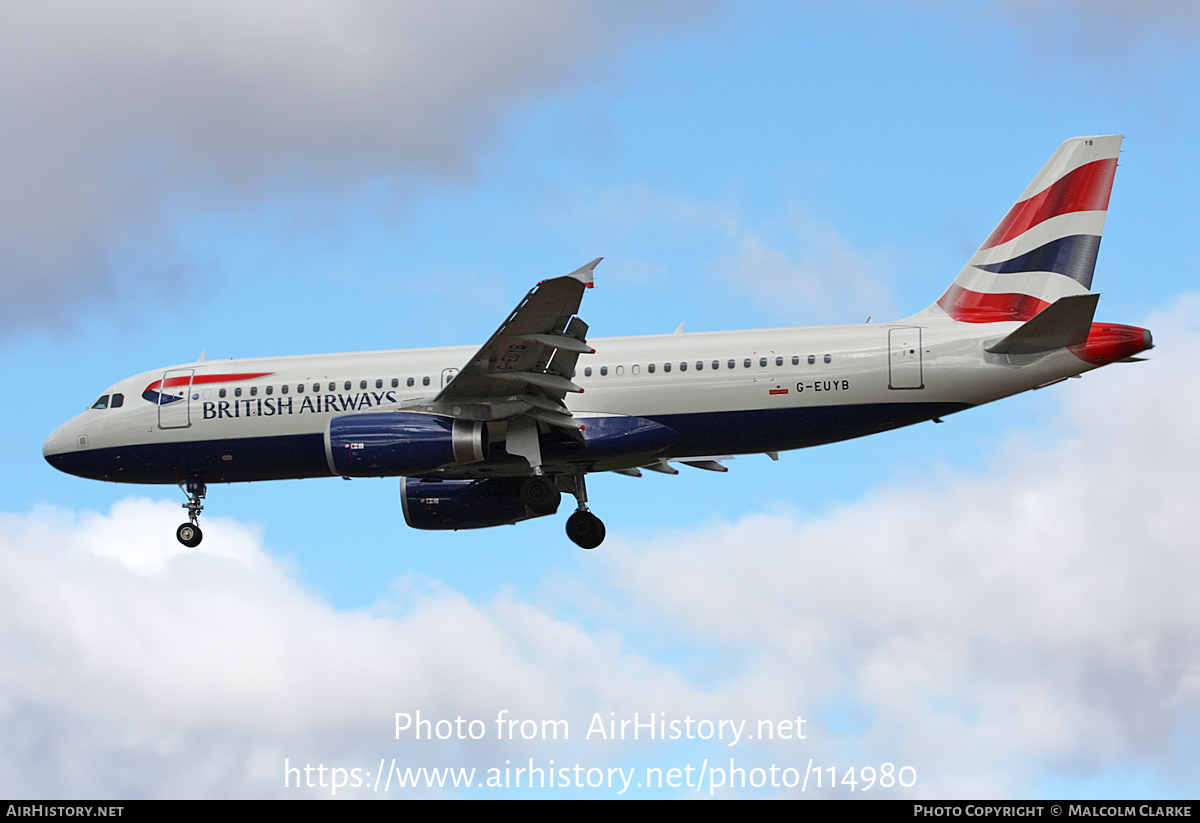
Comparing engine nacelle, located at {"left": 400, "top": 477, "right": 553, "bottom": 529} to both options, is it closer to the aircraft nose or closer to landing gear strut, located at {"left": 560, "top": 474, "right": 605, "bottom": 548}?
landing gear strut, located at {"left": 560, "top": 474, "right": 605, "bottom": 548}

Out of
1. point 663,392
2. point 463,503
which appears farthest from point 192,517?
point 663,392

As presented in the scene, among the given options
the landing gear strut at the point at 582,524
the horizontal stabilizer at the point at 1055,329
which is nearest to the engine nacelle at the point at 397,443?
the landing gear strut at the point at 582,524

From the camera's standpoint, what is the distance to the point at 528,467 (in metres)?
29.7

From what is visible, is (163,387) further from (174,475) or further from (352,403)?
(352,403)

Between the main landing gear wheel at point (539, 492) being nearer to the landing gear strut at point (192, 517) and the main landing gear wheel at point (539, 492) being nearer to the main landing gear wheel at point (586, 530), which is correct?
the main landing gear wheel at point (586, 530)

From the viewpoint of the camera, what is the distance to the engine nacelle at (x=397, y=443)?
27.9 metres

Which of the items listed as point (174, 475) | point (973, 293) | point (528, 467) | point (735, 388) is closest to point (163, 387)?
point (174, 475)

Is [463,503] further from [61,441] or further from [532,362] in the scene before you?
[61,441]

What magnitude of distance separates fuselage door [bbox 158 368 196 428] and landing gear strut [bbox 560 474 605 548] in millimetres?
8339

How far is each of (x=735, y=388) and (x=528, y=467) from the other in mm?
4573

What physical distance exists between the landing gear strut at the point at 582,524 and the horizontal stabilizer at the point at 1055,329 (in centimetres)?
901

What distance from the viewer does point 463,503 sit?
3294 cm

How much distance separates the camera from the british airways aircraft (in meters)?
27.8
